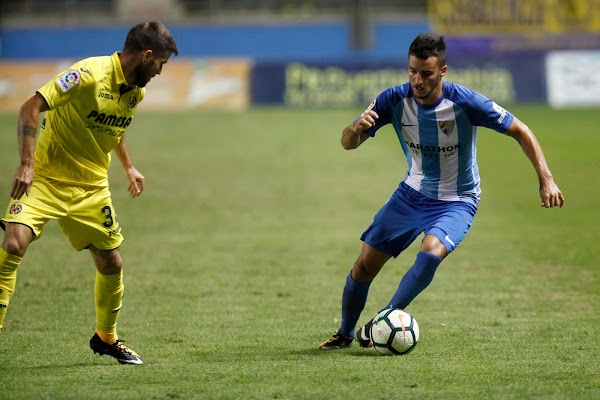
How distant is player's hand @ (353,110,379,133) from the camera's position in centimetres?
679

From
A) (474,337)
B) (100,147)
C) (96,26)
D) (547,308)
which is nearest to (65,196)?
(100,147)

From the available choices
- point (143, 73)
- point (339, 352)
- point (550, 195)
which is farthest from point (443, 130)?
point (143, 73)

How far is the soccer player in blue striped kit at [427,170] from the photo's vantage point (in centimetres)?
677

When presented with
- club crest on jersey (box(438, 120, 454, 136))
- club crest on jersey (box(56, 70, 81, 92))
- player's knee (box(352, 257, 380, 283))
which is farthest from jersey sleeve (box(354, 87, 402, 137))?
club crest on jersey (box(56, 70, 81, 92))

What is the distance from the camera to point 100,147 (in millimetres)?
6688

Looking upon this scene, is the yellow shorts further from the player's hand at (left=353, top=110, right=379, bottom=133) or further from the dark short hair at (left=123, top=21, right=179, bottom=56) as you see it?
the player's hand at (left=353, top=110, right=379, bottom=133)

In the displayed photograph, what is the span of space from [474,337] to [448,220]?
1.08 meters

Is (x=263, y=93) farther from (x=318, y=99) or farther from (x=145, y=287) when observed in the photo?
(x=145, y=287)

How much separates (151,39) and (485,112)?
2.35 m

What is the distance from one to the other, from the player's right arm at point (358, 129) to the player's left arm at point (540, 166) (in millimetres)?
962

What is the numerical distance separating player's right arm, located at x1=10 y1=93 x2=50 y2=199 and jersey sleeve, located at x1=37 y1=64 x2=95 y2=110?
0.10 metres

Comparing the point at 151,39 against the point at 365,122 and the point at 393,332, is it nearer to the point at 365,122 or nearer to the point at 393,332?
the point at 365,122

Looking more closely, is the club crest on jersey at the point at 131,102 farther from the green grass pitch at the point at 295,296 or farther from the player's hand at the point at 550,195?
the player's hand at the point at 550,195

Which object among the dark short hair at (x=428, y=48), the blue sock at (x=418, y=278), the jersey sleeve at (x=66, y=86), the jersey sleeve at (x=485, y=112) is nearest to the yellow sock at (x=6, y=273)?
the jersey sleeve at (x=66, y=86)
